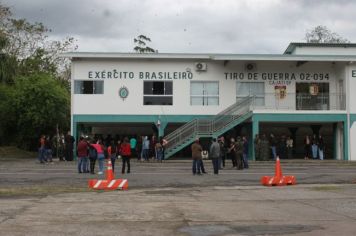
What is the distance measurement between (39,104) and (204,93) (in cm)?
1266

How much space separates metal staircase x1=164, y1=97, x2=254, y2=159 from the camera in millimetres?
34625

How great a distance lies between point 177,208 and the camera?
12.6 m

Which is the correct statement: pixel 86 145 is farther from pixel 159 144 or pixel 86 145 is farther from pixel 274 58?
pixel 274 58

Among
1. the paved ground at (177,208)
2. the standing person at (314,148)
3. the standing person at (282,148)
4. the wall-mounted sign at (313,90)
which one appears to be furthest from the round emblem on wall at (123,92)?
the paved ground at (177,208)

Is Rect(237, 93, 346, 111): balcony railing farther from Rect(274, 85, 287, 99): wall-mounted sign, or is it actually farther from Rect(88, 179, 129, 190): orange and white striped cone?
Rect(88, 179, 129, 190): orange and white striped cone

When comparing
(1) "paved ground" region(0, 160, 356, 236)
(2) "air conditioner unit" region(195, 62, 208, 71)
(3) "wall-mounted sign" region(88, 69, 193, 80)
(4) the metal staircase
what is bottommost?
(1) "paved ground" region(0, 160, 356, 236)

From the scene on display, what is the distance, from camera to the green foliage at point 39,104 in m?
41.3

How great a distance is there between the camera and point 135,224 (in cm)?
1021

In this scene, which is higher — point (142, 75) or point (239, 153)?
point (142, 75)

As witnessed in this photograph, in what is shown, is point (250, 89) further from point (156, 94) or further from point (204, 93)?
point (156, 94)

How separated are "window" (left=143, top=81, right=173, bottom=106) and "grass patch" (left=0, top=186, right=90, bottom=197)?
753 inches

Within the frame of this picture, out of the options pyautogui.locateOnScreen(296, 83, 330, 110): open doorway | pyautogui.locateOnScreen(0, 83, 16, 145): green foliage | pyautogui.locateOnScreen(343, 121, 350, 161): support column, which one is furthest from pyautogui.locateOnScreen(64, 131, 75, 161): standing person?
pyautogui.locateOnScreen(343, 121, 350, 161): support column

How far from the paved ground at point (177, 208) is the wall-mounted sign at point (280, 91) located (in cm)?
1673

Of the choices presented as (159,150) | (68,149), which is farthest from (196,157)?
(68,149)
